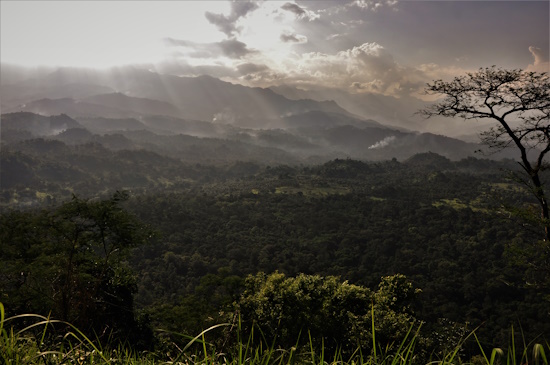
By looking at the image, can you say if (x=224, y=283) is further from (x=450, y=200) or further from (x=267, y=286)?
(x=450, y=200)

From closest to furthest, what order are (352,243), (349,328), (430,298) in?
(349,328) → (430,298) → (352,243)

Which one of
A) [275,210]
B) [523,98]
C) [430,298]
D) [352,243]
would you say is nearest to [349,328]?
[523,98]

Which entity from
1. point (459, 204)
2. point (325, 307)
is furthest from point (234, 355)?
point (459, 204)

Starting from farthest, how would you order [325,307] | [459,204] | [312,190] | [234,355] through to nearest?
[312,190]
[459,204]
[325,307]
[234,355]

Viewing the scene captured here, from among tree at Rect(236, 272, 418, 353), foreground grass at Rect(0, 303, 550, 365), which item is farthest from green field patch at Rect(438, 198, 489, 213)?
foreground grass at Rect(0, 303, 550, 365)

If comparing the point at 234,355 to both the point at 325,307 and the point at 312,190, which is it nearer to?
the point at 325,307

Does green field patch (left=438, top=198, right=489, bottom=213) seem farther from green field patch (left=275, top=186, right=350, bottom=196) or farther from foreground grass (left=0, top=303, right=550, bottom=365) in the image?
foreground grass (left=0, top=303, right=550, bottom=365)

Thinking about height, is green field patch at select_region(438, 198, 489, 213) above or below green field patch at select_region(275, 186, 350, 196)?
above

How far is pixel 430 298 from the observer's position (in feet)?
191

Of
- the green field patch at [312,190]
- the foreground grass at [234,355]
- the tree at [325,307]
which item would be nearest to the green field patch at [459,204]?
the green field patch at [312,190]

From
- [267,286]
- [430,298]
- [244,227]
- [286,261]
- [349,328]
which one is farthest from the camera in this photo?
[244,227]

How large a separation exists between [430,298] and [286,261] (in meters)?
29.2

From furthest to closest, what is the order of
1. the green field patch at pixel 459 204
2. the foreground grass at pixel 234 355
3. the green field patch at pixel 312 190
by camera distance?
1. the green field patch at pixel 312 190
2. the green field patch at pixel 459 204
3. the foreground grass at pixel 234 355

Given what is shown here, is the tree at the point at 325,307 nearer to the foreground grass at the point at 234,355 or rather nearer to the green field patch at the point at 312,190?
the foreground grass at the point at 234,355
